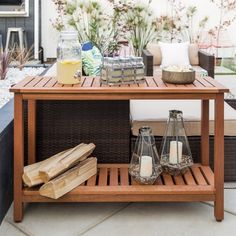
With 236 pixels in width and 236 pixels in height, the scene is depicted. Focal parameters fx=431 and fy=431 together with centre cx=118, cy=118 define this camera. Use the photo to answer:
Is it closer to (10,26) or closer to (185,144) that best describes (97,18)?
(10,26)

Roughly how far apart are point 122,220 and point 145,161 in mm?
315

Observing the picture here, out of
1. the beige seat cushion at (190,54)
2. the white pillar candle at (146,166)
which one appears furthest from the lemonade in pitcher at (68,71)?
the beige seat cushion at (190,54)

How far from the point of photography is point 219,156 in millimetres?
2066

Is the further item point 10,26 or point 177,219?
point 10,26

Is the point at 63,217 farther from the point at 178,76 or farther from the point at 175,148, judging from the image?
the point at 178,76

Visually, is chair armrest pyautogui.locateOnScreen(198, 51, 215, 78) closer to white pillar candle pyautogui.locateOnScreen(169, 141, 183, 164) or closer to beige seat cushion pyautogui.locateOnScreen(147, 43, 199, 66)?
beige seat cushion pyautogui.locateOnScreen(147, 43, 199, 66)

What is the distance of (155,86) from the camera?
2074 millimetres

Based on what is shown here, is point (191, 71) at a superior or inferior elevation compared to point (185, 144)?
superior

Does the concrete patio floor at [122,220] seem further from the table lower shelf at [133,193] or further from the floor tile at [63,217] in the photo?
the table lower shelf at [133,193]

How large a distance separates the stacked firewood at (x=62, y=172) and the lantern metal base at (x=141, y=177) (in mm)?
231

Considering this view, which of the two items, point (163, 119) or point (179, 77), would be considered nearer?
point (179, 77)

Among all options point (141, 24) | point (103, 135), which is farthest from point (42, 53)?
point (103, 135)

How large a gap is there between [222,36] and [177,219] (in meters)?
6.18

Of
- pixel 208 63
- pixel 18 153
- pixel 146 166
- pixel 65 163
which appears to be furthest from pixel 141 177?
pixel 208 63
